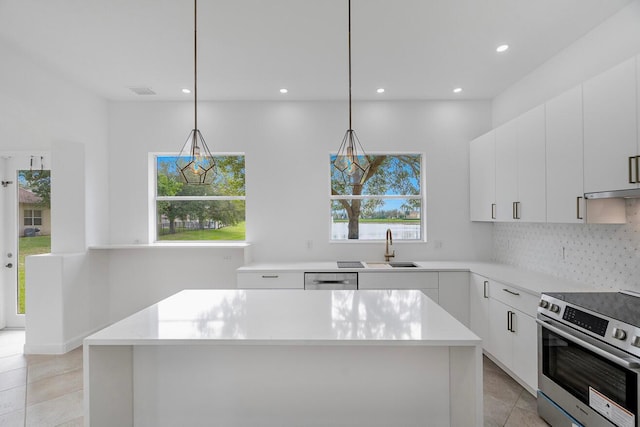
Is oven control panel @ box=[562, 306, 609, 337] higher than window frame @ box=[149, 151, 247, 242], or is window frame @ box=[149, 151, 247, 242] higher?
window frame @ box=[149, 151, 247, 242]

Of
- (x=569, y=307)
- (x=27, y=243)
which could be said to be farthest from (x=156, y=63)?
(x=569, y=307)

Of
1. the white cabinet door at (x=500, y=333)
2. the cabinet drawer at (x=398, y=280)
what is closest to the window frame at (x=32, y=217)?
the cabinet drawer at (x=398, y=280)

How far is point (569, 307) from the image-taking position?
78.7 inches

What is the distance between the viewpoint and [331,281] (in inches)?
138

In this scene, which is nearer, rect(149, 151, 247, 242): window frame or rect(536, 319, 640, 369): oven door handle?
rect(536, 319, 640, 369): oven door handle

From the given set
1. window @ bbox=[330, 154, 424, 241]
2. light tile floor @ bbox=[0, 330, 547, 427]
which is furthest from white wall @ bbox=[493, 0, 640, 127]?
light tile floor @ bbox=[0, 330, 547, 427]

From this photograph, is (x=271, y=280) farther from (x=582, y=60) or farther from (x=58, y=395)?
(x=582, y=60)

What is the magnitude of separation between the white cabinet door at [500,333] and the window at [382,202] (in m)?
1.34

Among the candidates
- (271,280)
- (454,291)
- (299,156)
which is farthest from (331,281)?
(299,156)

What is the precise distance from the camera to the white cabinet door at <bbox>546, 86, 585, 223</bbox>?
2.31 metres

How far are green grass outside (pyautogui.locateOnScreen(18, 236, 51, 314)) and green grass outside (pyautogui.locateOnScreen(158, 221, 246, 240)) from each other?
1.59 m

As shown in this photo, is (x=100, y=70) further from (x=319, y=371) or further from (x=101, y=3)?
(x=319, y=371)

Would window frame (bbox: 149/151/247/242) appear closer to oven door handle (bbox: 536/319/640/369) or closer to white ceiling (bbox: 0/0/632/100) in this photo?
white ceiling (bbox: 0/0/632/100)

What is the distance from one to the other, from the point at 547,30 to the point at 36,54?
4.25 metres
